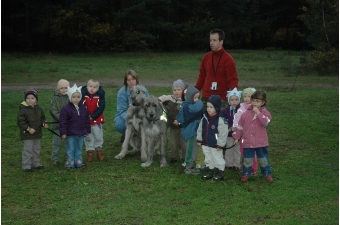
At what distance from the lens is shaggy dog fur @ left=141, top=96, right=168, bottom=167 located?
8109 millimetres

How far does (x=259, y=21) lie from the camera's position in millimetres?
53312

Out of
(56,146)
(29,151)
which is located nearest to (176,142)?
(56,146)

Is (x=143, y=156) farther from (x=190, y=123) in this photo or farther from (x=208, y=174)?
(x=208, y=174)

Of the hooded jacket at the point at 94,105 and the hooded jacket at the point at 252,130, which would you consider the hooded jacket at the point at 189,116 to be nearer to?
the hooded jacket at the point at 252,130

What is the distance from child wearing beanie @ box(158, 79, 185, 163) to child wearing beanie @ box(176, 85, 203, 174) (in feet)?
1.00

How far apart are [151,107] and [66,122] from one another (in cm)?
133

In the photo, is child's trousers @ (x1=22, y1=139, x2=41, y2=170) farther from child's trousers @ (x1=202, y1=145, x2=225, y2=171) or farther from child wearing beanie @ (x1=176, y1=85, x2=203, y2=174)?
child's trousers @ (x1=202, y1=145, x2=225, y2=171)

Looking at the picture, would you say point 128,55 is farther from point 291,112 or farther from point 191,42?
point 291,112

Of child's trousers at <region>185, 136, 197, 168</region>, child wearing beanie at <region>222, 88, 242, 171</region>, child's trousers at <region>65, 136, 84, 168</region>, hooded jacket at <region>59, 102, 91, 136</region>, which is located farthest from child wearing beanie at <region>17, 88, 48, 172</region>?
child wearing beanie at <region>222, 88, 242, 171</region>

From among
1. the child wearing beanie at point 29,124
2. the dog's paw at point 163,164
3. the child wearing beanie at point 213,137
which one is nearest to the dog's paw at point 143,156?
the dog's paw at point 163,164

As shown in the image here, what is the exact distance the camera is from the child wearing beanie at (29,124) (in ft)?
25.9

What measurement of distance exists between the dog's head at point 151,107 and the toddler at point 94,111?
974mm

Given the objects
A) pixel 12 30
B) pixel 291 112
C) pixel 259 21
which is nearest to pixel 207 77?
pixel 291 112

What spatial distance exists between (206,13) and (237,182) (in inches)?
1756
